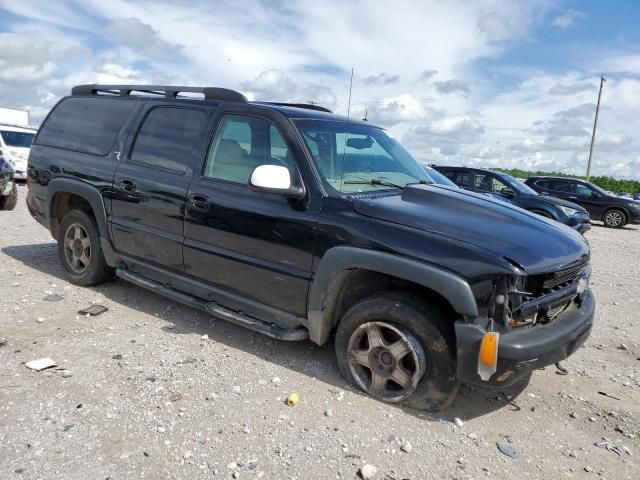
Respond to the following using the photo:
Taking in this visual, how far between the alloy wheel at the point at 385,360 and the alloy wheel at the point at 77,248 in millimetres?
3196

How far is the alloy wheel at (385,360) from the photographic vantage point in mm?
3229

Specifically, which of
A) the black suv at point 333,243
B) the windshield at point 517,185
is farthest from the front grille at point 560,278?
the windshield at point 517,185

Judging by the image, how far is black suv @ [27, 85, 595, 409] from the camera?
2994 millimetres

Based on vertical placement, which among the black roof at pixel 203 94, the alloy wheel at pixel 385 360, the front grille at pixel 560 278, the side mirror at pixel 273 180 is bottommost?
the alloy wheel at pixel 385 360

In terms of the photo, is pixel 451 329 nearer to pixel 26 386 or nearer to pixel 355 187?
pixel 355 187

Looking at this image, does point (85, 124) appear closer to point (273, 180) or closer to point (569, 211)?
point (273, 180)

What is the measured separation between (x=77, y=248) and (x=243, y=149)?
2.52 m

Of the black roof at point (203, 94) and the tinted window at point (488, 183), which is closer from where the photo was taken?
the black roof at point (203, 94)

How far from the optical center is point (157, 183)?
4375 mm

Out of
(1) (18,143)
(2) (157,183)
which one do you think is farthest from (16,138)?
(2) (157,183)

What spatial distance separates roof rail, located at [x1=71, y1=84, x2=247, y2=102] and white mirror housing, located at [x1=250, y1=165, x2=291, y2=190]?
3.36 feet

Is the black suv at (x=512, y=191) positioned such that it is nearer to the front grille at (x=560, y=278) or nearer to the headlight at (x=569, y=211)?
the headlight at (x=569, y=211)

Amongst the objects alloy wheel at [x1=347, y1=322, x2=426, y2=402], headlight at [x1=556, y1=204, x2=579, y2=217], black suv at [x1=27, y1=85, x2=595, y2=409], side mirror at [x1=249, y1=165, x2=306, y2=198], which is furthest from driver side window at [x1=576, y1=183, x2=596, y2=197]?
side mirror at [x1=249, y1=165, x2=306, y2=198]

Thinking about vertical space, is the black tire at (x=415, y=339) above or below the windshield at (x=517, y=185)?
below
